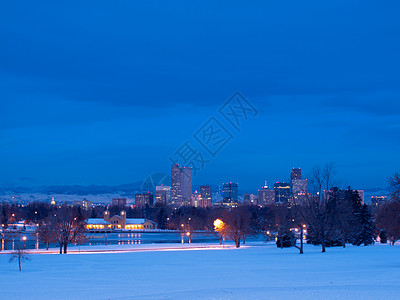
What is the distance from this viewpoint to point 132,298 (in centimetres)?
1969

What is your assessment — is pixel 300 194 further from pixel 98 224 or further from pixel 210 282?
pixel 98 224

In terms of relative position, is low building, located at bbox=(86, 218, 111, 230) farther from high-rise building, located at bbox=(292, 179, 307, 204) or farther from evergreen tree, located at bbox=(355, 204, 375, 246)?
evergreen tree, located at bbox=(355, 204, 375, 246)

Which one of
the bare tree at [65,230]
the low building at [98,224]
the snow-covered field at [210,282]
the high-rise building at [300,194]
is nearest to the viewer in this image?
the snow-covered field at [210,282]

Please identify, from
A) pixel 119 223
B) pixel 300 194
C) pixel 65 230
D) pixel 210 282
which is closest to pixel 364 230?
pixel 300 194

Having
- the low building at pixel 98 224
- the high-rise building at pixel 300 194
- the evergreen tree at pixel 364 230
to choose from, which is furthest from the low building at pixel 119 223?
the evergreen tree at pixel 364 230

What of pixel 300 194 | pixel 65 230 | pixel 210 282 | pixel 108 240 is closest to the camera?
pixel 210 282

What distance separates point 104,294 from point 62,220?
152ft

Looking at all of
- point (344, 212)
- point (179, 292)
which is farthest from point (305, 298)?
point (344, 212)

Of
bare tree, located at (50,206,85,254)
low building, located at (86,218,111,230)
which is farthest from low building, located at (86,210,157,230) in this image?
bare tree, located at (50,206,85,254)

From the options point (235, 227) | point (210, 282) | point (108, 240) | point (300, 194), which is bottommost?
point (108, 240)

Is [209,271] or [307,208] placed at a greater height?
[307,208]

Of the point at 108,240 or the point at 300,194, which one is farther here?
the point at 108,240

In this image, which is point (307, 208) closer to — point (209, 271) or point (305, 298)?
point (209, 271)

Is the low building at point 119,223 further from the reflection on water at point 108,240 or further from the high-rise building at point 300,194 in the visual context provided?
the high-rise building at point 300,194
